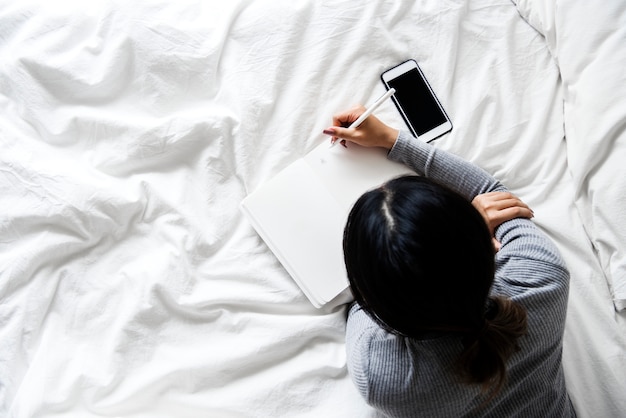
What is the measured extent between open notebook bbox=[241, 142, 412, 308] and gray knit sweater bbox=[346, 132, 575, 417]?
0.27 ft

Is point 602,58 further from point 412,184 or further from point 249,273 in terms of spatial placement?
point 249,273

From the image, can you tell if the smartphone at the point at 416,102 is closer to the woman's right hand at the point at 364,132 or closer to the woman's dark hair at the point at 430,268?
the woman's right hand at the point at 364,132

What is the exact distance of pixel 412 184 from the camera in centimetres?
52

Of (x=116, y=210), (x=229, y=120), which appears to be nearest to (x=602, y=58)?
(x=229, y=120)

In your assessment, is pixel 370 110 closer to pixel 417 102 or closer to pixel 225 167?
pixel 417 102

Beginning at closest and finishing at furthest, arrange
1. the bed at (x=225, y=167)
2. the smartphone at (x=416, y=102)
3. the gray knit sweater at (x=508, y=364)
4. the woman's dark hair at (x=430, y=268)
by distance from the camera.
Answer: the woman's dark hair at (x=430, y=268) < the gray knit sweater at (x=508, y=364) < the bed at (x=225, y=167) < the smartphone at (x=416, y=102)

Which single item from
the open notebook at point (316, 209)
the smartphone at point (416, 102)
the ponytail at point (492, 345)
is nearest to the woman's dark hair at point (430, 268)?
the ponytail at point (492, 345)

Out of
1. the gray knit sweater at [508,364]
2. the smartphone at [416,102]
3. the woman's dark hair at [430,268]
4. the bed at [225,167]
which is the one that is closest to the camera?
the woman's dark hair at [430,268]

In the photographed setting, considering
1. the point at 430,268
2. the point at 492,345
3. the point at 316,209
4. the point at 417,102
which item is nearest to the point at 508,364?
the point at 492,345

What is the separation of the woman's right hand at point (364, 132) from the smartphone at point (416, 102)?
0.19 ft

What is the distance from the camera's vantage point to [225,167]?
0.80m

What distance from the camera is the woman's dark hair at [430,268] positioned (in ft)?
1.60

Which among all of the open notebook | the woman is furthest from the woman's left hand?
the open notebook

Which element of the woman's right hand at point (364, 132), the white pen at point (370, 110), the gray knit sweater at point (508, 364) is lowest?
the gray knit sweater at point (508, 364)
